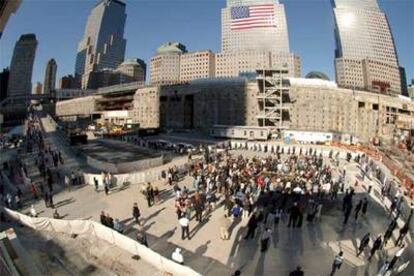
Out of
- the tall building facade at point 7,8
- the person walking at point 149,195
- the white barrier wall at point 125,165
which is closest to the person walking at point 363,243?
the person walking at point 149,195

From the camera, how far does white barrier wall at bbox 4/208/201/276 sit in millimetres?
11555

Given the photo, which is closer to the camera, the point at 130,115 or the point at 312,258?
the point at 312,258

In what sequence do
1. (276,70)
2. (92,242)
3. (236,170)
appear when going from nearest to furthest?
(92,242), (236,170), (276,70)

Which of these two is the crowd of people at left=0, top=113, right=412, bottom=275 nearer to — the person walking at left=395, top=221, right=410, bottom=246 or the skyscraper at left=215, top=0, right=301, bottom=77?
the person walking at left=395, top=221, right=410, bottom=246

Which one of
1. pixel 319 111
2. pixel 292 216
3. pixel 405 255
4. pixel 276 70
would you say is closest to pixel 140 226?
pixel 292 216

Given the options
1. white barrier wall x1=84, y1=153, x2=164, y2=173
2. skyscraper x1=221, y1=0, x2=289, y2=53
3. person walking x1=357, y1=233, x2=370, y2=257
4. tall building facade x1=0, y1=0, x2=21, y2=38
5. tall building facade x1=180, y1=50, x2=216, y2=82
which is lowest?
person walking x1=357, y1=233, x2=370, y2=257

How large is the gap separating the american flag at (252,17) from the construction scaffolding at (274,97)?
338 ft

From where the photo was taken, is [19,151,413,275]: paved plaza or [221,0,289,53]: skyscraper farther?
[221,0,289,53]: skyscraper

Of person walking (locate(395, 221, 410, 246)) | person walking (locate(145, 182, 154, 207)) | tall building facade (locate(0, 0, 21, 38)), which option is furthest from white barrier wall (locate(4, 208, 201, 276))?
person walking (locate(395, 221, 410, 246))

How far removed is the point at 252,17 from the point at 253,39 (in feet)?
43.5

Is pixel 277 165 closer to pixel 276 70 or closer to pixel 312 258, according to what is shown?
pixel 312 258

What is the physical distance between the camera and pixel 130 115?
106375mm

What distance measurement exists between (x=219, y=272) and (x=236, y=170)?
12.7 meters

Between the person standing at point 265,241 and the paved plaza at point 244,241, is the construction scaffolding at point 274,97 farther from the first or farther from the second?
the person standing at point 265,241
